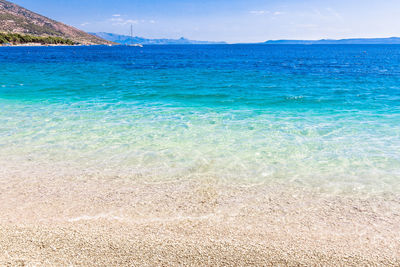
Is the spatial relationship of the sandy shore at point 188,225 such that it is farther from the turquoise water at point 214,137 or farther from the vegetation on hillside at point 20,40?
the vegetation on hillside at point 20,40

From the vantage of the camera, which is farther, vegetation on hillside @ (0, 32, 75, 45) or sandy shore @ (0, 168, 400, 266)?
vegetation on hillside @ (0, 32, 75, 45)

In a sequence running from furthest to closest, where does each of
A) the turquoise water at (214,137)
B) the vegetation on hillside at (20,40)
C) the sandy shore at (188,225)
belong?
the vegetation on hillside at (20,40)
the turquoise water at (214,137)
the sandy shore at (188,225)

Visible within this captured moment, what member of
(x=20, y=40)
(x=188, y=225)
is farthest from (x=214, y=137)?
(x=20, y=40)

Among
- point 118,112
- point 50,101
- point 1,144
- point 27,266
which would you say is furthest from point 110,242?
point 50,101

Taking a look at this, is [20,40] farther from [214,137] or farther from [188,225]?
[188,225]

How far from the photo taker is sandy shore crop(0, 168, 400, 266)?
4816mm

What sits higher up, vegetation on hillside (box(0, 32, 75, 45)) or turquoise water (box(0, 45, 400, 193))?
vegetation on hillside (box(0, 32, 75, 45))

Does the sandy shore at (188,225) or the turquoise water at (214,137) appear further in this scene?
the turquoise water at (214,137)

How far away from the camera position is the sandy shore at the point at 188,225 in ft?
15.8

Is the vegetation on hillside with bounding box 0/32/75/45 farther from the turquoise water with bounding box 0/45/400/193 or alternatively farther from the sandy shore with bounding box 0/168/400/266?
the sandy shore with bounding box 0/168/400/266

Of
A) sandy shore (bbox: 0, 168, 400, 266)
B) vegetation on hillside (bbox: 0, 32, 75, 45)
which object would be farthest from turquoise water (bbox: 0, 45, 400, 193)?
vegetation on hillside (bbox: 0, 32, 75, 45)

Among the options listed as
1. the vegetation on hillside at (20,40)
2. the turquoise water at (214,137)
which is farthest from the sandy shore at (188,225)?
the vegetation on hillside at (20,40)

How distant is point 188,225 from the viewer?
567 centimetres

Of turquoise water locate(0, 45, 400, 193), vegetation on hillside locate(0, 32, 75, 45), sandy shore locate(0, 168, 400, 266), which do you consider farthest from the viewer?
vegetation on hillside locate(0, 32, 75, 45)
